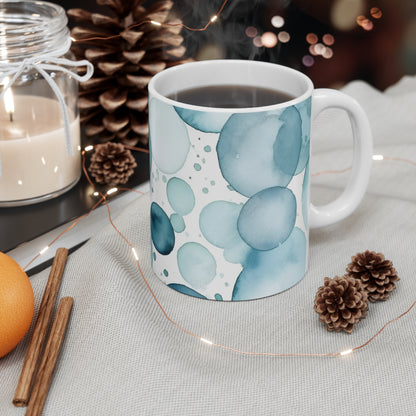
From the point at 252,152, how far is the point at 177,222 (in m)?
0.10

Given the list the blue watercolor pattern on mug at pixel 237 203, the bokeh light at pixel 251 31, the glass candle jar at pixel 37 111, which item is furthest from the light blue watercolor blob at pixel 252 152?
the bokeh light at pixel 251 31

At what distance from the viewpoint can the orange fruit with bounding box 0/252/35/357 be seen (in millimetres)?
486

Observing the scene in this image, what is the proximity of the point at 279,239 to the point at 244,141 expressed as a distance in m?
0.10

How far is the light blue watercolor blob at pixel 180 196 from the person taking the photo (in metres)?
0.54

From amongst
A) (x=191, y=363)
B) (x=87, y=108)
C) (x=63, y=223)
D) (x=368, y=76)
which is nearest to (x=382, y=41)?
(x=368, y=76)

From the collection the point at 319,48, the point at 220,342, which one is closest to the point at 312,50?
the point at 319,48

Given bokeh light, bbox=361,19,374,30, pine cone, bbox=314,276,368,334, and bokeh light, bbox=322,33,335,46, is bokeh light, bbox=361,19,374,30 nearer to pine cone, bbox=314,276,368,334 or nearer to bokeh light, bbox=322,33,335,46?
bokeh light, bbox=322,33,335,46

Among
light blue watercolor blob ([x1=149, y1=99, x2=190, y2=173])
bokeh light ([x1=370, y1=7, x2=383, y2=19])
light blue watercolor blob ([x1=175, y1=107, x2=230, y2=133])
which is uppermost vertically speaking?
light blue watercolor blob ([x1=175, y1=107, x2=230, y2=133])

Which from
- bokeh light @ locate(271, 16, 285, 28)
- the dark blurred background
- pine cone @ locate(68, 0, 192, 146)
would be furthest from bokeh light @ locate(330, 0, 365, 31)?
pine cone @ locate(68, 0, 192, 146)

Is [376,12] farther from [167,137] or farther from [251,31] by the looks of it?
[167,137]

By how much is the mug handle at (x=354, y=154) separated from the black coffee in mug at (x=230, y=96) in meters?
0.04

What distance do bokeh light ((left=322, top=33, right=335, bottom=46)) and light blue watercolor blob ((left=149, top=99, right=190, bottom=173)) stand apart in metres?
0.66

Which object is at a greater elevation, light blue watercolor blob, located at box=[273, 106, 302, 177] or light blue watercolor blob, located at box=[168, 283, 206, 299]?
light blue watercolor blob, located at box=[273, 106, 302, 177]

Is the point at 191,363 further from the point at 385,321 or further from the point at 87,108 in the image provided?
the point at 87,108
